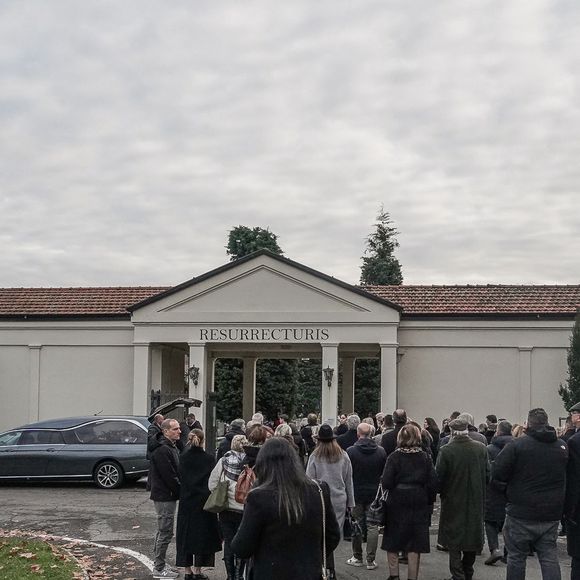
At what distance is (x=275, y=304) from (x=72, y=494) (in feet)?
31.7

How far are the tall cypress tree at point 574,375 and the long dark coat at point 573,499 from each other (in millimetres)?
16100

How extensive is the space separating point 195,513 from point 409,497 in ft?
7.55

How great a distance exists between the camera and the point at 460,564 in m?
9.54

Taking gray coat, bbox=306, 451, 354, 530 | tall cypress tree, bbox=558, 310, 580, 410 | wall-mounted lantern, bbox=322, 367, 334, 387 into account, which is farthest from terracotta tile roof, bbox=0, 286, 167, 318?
gray coat, bbox=306, 451, 354, 530

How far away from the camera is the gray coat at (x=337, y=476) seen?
10.0 metres

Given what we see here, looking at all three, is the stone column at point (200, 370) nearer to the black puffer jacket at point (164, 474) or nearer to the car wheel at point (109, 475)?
the car wheel at point (109, 475)

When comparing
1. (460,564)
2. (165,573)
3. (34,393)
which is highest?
(34,393)

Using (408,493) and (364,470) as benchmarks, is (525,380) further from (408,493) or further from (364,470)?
(408,493)

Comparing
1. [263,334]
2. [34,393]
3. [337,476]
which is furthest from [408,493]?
[34,393]

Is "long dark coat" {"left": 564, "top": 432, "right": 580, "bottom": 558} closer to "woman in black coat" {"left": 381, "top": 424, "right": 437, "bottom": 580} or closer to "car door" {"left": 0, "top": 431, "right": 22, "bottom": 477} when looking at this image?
"woman in black coat" {"left": 381, "top": 424, "right": 437, "bottom": 580}

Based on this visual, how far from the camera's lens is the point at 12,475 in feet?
61.9

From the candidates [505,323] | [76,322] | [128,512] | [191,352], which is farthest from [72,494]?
[505,323]

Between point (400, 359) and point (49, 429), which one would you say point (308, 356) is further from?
point (49, 429)

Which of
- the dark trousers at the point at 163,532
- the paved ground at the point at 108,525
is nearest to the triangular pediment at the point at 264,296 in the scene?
the paved ground at the point at 108,525
